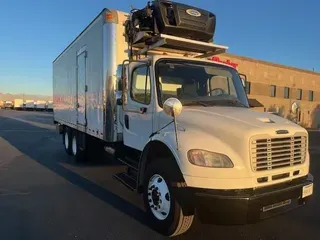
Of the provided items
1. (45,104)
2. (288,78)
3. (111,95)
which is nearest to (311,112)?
(288,78)

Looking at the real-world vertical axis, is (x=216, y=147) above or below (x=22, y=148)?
above

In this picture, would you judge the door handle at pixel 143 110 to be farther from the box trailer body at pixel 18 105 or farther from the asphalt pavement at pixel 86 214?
the box trailer body at pixel 18 105

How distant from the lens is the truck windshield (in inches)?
211

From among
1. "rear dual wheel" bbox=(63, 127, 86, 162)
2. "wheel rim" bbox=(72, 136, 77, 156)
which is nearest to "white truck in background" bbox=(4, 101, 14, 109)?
"rear dual wheel" bbox=(63, 127, 86, 162)

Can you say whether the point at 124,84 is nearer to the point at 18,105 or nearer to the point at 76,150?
the point at 76,150

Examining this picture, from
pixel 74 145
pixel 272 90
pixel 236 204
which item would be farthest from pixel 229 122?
pixel 272 90

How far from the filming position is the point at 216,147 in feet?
13.4

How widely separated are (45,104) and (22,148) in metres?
78.2

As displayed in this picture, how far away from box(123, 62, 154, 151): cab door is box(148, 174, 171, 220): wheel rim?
0.94 meters

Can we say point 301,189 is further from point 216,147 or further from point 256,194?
point 216,147

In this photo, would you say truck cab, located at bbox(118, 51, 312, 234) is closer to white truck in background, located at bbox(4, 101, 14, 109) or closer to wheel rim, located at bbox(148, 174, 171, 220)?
wheel rim, located at bbox(148, 174, 171, 220)

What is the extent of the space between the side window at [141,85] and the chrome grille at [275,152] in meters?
2.05

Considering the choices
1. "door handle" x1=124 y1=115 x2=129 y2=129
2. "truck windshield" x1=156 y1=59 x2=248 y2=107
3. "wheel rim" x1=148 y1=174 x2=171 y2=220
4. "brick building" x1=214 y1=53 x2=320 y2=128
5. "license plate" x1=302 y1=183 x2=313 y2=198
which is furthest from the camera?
"brick building" x1=214 y1=53 x2=320 y2=128

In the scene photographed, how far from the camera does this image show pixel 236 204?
12.6 ft
